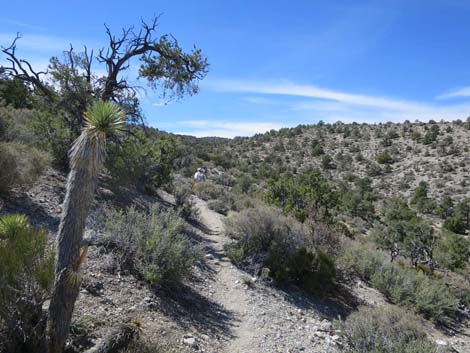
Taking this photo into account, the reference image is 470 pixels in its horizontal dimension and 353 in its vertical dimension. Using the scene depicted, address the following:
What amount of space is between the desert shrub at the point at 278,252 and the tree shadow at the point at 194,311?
7.45 ft

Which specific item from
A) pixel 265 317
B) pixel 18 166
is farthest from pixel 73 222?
pixel 18 166

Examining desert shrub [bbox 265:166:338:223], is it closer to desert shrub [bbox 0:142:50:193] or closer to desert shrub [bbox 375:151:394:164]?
desert shrub [bbox 0:142:50:193]

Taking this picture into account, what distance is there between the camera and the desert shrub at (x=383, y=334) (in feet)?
19.1

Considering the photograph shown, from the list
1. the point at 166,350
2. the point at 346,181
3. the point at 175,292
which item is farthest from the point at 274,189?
the point at 346,181

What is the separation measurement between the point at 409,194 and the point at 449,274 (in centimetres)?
1801

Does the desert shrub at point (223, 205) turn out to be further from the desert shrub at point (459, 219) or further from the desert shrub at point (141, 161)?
the desert shrub at point (459, 219)

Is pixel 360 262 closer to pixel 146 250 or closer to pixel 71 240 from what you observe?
pixel 146 250

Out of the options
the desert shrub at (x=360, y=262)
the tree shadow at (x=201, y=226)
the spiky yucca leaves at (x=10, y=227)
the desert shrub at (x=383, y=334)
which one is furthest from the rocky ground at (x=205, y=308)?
the tree shadow at (x=201, y=226)

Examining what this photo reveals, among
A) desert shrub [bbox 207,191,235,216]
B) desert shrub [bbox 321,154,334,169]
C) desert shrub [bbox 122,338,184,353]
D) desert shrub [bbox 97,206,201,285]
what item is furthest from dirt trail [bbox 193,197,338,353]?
desert shrub [bbox 321,154,334,169]

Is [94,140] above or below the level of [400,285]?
above

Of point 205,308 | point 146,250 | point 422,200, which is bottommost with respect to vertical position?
point 205,308

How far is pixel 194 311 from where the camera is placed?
22.0ft

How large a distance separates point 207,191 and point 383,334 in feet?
54.4

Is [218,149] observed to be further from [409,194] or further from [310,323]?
[310,323]
